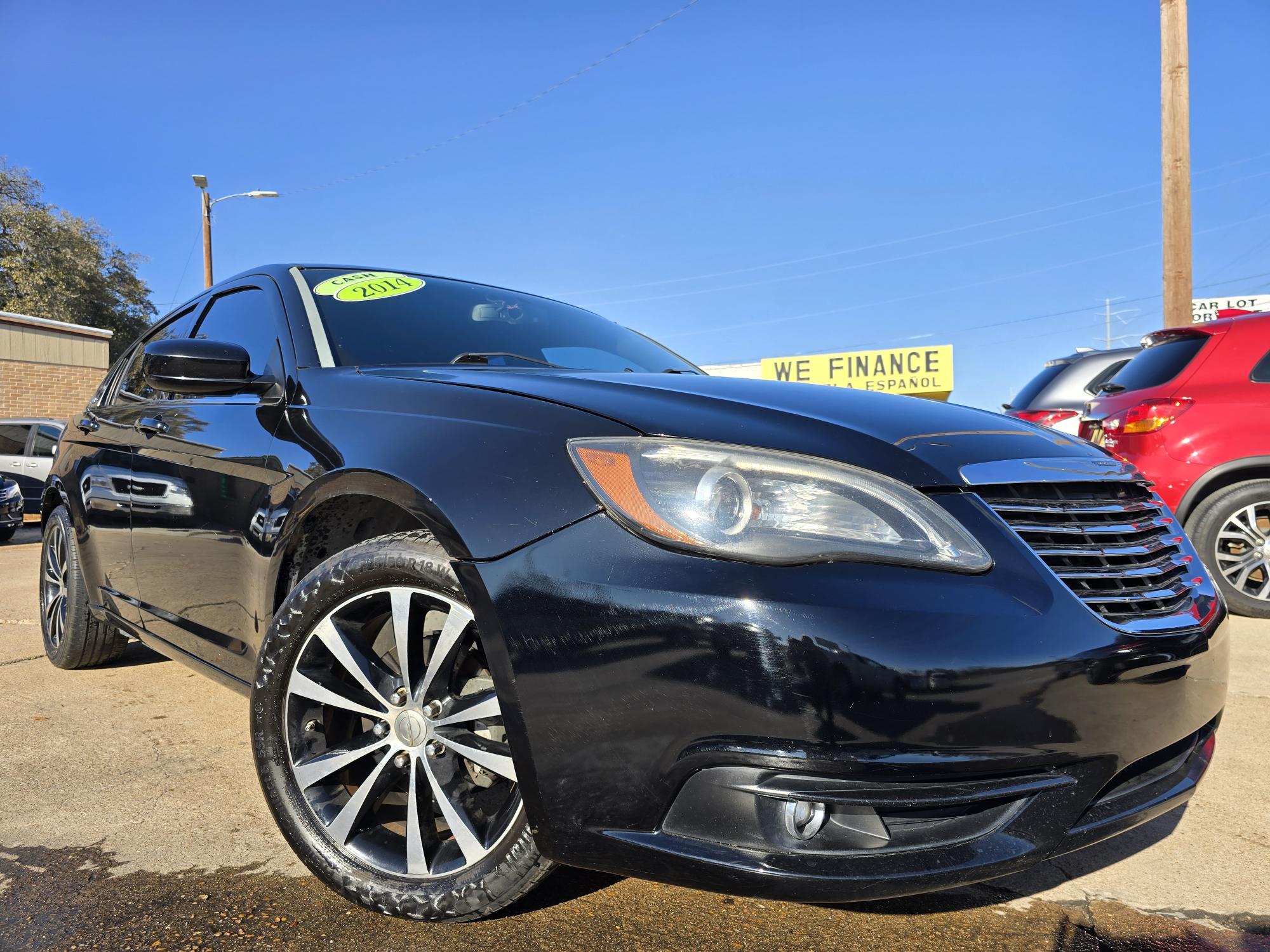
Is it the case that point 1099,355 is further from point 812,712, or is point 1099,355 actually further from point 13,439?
point 13,439

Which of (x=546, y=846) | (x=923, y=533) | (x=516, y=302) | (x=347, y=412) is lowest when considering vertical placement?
(x=546, y=846)

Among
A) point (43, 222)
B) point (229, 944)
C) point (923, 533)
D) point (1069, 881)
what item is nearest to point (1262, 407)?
point (1069, 881)

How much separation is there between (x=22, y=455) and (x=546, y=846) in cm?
1352

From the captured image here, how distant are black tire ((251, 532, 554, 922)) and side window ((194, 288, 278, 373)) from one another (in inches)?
37.4

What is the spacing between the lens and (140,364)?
12.0 feet

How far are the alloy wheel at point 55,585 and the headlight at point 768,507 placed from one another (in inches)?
128

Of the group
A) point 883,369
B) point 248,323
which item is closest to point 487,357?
point 248,323

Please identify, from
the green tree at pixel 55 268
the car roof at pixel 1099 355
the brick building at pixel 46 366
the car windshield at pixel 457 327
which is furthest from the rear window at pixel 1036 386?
the green tree at pixel 55 268

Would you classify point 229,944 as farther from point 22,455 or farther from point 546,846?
point 22,455

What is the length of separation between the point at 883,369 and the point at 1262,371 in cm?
2310

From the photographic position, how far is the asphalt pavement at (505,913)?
182 centimetres

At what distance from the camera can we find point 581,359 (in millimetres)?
2957

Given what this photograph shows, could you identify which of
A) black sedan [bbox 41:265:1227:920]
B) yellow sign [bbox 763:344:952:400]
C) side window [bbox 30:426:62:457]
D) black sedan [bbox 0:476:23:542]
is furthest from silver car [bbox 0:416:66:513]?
yellow sign [bbox 763:344:952:400]

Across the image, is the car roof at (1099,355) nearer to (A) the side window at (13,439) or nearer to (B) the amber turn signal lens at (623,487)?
(B) the amber turn signal lens at (623,487)
